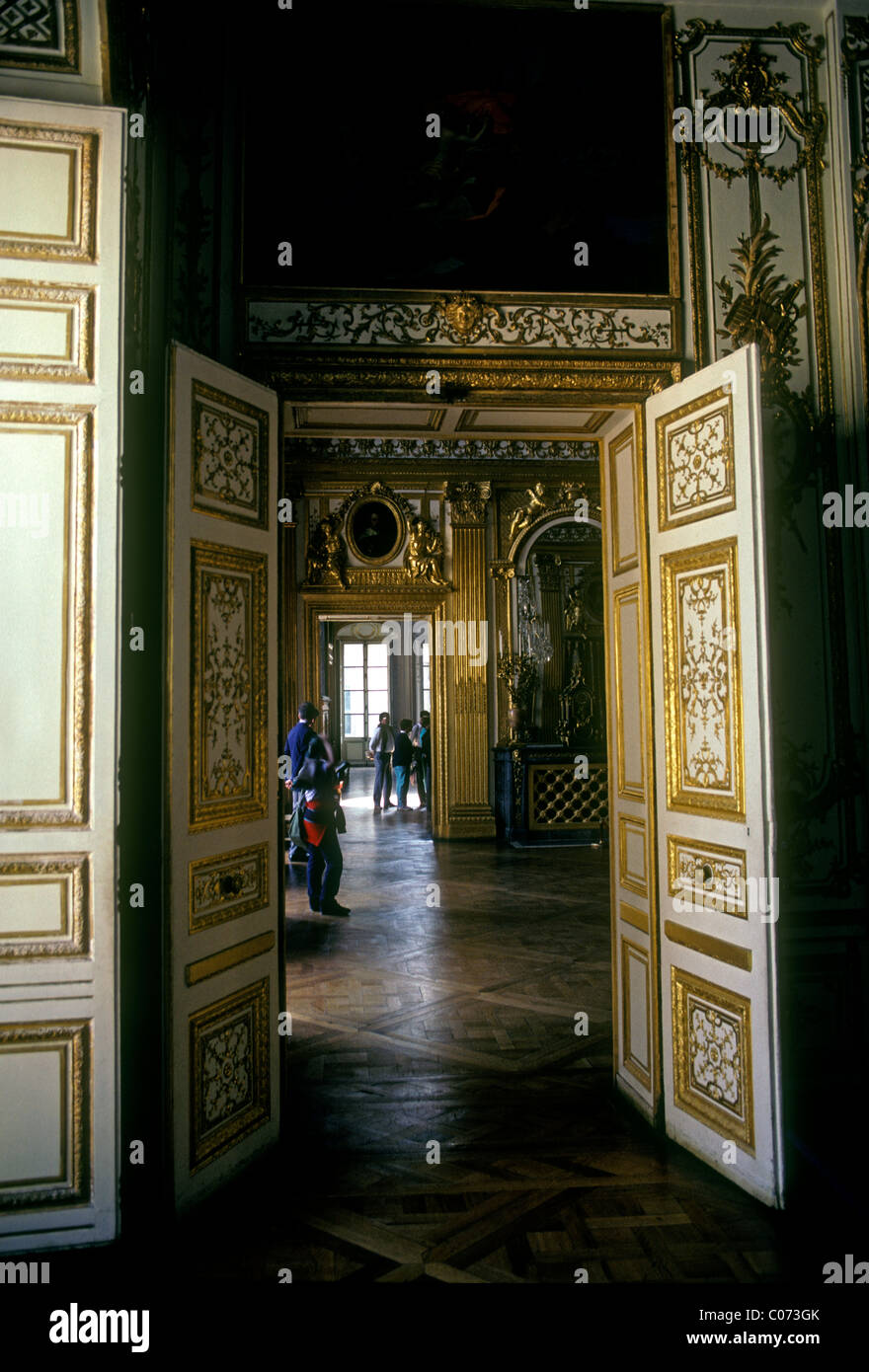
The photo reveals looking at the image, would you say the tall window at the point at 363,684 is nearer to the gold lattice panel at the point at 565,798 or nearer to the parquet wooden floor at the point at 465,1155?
the gold lattice panel at the point at 565,798

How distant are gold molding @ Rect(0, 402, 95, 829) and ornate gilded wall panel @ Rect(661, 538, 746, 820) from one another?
6.09 feet

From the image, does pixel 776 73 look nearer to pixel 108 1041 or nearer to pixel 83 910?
pixel 83 910

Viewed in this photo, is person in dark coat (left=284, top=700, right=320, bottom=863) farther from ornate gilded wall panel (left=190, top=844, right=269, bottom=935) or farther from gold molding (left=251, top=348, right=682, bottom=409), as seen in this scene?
gold molding (left=251, top=348, right=682, bottom=409)

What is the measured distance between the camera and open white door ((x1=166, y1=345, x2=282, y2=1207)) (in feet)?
8.34

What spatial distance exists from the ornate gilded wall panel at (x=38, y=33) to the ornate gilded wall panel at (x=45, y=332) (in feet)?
2.07

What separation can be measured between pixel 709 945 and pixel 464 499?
7.25m

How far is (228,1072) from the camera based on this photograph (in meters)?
2.71

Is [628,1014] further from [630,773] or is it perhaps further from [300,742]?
[300,742]

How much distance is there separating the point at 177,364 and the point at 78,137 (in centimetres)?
64

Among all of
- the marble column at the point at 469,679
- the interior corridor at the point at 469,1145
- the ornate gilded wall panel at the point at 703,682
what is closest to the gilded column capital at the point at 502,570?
the marble column at the point at 469,679

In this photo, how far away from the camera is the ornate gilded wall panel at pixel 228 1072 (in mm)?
2557
